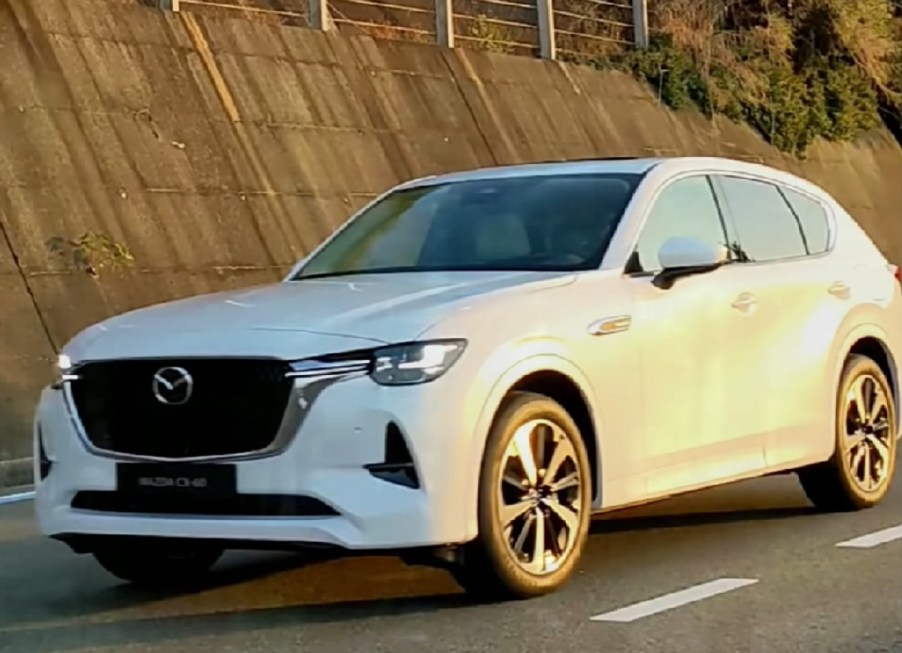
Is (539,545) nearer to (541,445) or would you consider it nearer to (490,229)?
(541,445)

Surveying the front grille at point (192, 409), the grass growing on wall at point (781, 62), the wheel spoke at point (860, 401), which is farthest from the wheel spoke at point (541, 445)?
the grass growing on wall at point (781, 62)

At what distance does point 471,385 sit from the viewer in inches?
254

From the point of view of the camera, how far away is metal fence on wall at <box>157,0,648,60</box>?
19.5 meters

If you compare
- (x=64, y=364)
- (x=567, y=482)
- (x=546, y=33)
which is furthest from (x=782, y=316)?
(x=546, y=33)

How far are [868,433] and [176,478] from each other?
3.96m

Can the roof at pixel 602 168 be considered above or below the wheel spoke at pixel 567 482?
above

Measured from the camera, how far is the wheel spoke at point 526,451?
6.70 metres

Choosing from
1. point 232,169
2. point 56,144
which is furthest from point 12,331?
point 232,169

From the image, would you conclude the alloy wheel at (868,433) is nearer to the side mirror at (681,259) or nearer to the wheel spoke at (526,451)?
the side mirror at (681,259)

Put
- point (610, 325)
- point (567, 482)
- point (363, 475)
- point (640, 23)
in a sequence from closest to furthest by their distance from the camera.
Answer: point (363, 475) → point (567, 482) → point (610, 325) → point (640, 23)

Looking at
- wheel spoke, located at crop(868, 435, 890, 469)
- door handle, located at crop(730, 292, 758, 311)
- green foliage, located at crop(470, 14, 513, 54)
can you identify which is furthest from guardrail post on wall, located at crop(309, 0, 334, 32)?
door handle, located at crop(730, 292, 758, 311)

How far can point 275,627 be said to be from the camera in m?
6.53

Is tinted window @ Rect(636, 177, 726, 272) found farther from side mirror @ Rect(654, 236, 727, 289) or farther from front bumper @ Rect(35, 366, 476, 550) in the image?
front bumper @ Rect(35, 366, 476, 550)

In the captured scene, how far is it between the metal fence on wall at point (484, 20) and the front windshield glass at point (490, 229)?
9.57 meters
